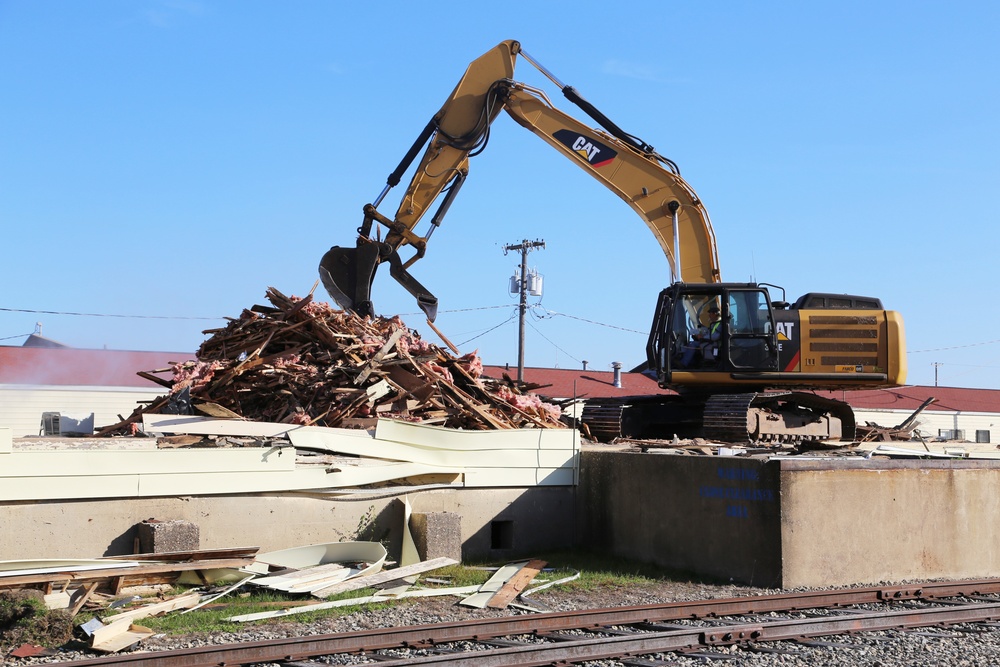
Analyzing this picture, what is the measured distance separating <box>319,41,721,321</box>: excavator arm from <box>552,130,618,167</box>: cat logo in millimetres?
17

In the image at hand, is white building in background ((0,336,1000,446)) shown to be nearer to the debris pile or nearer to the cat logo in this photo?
the cat logo

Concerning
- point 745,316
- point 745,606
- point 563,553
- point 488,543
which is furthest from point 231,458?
point 745,316

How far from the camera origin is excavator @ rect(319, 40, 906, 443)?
15117mm

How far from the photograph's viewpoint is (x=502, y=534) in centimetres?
1274

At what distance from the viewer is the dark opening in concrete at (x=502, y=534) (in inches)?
497

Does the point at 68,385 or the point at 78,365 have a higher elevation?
the point at 78,365

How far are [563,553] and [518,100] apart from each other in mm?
8023

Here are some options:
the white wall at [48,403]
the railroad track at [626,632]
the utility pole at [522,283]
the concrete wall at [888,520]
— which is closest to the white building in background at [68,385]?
the white wall at [48,403]

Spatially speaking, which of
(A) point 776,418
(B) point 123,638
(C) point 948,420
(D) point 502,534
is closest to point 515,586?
(D) point 502,534

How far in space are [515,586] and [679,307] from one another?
255 inches

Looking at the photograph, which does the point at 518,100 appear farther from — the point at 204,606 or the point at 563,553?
the point at 204,606

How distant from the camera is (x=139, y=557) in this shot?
9680mm

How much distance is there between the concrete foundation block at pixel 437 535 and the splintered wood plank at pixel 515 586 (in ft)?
2.85

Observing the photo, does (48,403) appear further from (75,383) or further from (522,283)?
(522,283)
